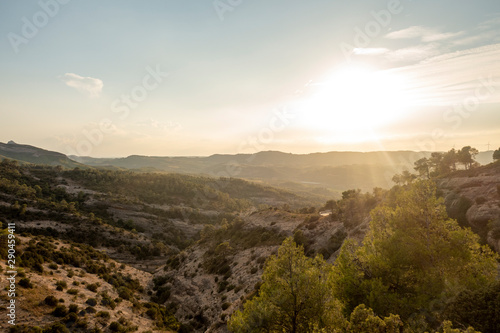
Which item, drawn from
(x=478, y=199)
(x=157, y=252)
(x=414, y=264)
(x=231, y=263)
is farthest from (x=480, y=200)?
(x=157, y=252)

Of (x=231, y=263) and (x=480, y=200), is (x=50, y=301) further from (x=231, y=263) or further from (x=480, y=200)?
(x=480, y=200)

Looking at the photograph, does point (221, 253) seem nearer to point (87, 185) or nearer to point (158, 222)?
point (158, 222)

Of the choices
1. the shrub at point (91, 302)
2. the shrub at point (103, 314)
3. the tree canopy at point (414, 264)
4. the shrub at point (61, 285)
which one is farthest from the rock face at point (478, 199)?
the shrub at point (61, 285)

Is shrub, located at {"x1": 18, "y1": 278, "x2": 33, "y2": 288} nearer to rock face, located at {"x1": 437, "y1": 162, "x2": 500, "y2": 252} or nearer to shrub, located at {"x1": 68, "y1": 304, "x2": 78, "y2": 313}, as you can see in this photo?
shrub, located at {"x1": 68, "y1": 304, "x2": 78, "y2": 313}

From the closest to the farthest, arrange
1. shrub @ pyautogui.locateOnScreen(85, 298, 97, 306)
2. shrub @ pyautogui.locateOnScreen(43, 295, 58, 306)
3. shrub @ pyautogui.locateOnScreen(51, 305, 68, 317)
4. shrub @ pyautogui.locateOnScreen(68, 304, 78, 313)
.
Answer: shrub @ pyautogui.locateOnScreen(51, 305, 68, 317) → shrub @ pyautogui.locateOnScreen(43, 295, 58, 306) → shrub @ pyautogui.locateOnScreen(68, 304, 78, 313) → shrub @ pyautogui.locateOnScreen(85, 298, 97, 306)

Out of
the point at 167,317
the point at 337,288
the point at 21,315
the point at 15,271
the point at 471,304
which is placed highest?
the point at 471,304

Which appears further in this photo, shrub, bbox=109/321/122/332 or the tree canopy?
shrub, bbox=109/321/122/332

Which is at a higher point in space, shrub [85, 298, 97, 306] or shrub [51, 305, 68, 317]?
shrub [51, 305, 68, 317]

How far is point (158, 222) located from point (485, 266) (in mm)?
98516

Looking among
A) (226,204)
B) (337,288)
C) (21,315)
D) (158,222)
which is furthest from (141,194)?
(337,288)

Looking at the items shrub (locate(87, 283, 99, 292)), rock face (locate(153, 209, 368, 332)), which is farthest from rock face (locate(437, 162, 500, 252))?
shrub (locate(87, 283, 99, 292))

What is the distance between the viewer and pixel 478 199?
34.6m

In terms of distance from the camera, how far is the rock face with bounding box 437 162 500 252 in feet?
96.6

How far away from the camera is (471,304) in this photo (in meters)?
11.9
